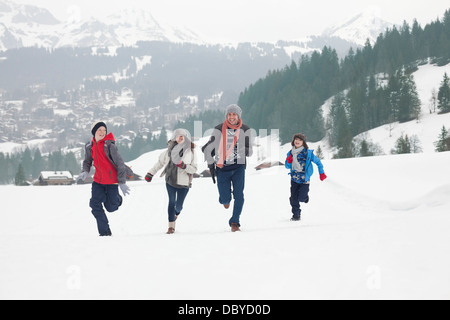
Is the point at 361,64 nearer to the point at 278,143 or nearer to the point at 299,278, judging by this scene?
the point at 278,143

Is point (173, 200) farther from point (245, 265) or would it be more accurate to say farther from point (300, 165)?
point (245, 265)

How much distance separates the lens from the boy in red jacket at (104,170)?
7262mm

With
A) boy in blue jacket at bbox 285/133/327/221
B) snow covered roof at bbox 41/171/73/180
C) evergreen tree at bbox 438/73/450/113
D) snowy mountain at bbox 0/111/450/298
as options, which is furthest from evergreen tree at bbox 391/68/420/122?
snowy mountain at bbox 0/111/450/298

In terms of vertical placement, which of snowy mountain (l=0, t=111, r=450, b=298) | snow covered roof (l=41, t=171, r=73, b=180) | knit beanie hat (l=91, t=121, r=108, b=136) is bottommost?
snowy mountain (l=0, t=111, r=450, b=298)

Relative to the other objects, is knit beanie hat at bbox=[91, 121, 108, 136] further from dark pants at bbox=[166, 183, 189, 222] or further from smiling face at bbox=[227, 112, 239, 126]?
smiling face at bbox=[227, 112, 239, 126]

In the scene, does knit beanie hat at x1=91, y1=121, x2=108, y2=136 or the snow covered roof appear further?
the snow covered roof

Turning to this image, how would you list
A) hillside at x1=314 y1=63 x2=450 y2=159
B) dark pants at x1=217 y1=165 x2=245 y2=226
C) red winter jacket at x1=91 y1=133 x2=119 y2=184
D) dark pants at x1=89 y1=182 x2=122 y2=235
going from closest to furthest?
1. red winter jacket at x1=91 y1=133 x2=119 y2=184
2. dark pants at x1=89 y1=182 x2=122 y2=235
3. dark pants at x1=217 y1=165 x2=245 y2=226
4. hillside at x1=314 y1=63 x2=450 y2=159

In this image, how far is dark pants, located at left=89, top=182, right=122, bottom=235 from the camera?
7.36m

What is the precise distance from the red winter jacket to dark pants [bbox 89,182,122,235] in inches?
5.7

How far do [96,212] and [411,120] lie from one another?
84837 millimetres

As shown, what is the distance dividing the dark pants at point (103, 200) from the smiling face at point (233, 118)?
7.79 feet
